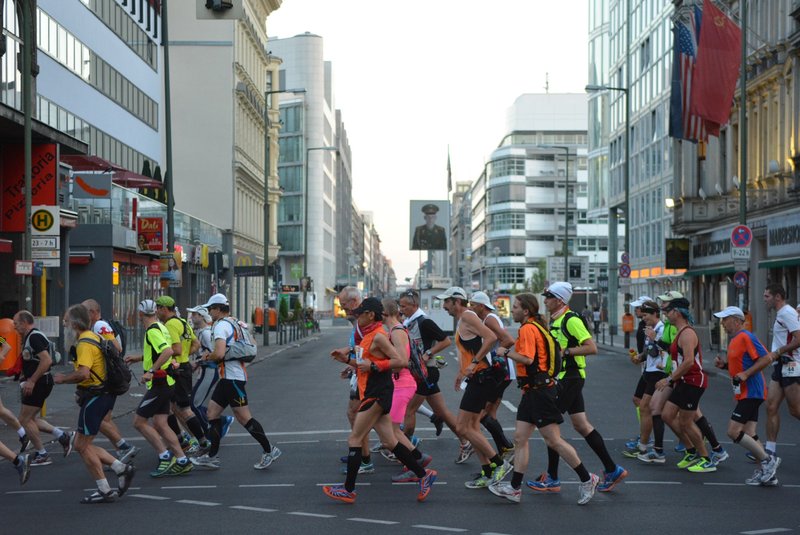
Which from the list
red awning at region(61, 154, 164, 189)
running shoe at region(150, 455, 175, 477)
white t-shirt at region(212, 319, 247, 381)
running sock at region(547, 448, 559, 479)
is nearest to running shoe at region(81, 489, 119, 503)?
running shoe at region(150, 455, 175, 477)

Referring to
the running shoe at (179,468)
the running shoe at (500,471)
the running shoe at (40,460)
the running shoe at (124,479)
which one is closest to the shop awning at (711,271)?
the running shoe at (40,460)

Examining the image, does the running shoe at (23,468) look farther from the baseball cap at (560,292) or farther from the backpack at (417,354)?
the baseball cap at (560,292)

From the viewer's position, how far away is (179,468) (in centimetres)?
1260

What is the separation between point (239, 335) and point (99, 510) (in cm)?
305

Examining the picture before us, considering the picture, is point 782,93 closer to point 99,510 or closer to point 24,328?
point 24,328

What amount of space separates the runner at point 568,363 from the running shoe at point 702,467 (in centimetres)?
141

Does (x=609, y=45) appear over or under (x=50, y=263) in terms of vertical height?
over

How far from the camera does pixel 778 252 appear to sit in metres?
37.5

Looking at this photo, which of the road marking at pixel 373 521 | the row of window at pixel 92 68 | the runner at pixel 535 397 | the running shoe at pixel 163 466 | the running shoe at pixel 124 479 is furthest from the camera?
the row of window at pixel 92 68

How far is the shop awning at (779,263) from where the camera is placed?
36.1 metres

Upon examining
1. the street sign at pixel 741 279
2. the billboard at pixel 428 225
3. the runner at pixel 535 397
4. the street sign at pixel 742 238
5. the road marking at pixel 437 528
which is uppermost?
the billboard at pixel 428 225

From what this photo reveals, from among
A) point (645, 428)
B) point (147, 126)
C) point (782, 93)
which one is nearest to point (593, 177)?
point (147, 126)

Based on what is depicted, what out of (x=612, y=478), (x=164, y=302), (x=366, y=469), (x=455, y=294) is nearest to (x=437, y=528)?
(x=612, y=478)

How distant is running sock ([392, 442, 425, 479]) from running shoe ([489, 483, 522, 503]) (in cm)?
63
